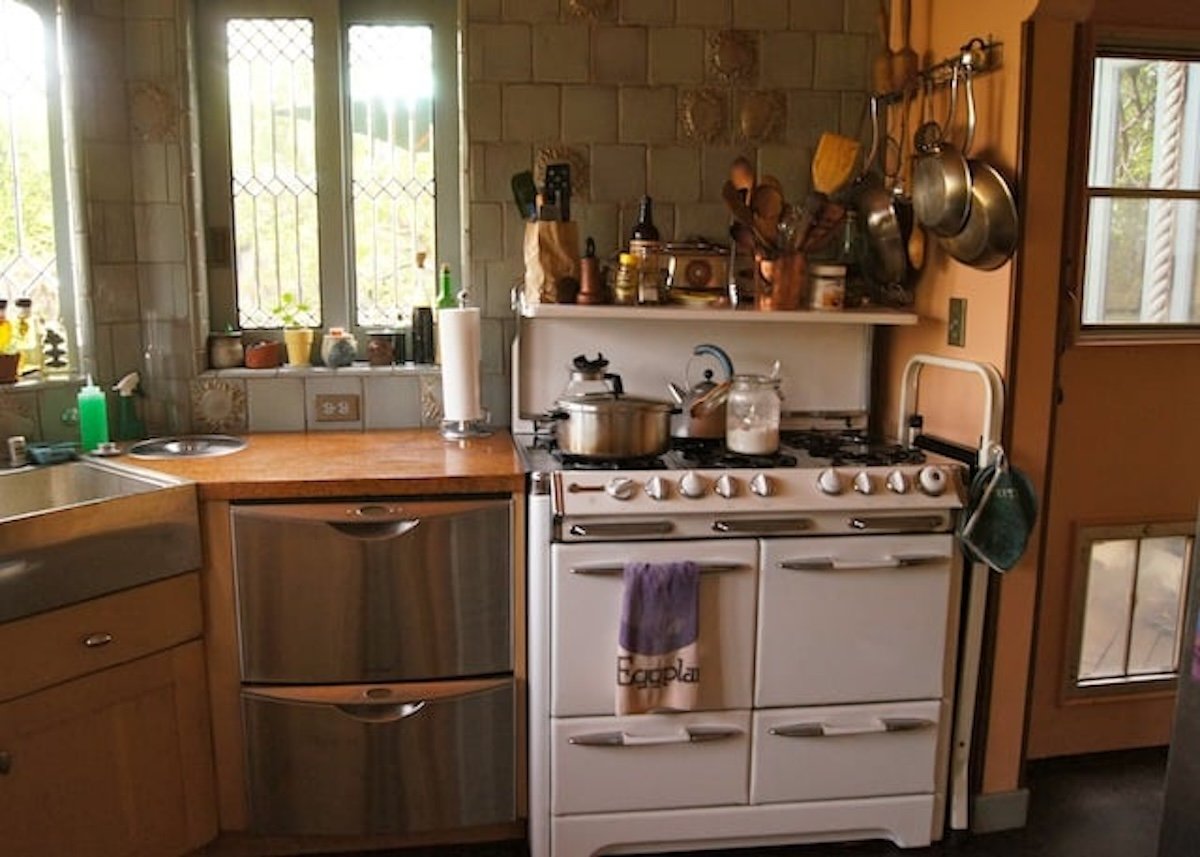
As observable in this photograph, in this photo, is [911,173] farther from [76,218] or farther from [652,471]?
[76,218]

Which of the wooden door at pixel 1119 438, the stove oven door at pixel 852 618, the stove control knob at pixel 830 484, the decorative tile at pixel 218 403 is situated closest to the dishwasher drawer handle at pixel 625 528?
the stove oven door at pixel 852 618

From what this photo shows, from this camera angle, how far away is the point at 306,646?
222cm

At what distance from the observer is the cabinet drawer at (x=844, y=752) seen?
2.30 m

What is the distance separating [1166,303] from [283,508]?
7.48 feet

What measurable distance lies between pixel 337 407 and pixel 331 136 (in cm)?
77

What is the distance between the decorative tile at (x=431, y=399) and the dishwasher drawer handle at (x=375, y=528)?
0.66 metres

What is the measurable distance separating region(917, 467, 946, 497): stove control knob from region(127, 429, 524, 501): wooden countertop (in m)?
0.92

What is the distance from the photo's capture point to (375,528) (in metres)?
2.20

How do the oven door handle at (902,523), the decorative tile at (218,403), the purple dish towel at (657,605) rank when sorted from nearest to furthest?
the purple dish towel at (657,605)
the oven door handle at (902,523)
the decorative tile at (218,403)

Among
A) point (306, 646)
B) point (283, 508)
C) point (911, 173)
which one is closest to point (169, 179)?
point (283, 508)

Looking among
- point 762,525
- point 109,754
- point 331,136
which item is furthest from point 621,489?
point 331,136

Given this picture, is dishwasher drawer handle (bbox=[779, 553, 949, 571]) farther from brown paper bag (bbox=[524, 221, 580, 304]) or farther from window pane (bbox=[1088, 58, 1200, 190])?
window pane (bbox=[1088, 58, 1200, 190])

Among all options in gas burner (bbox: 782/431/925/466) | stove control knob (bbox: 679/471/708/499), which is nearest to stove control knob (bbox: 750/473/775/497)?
stove control knob (bbox: 679/471/708/499)

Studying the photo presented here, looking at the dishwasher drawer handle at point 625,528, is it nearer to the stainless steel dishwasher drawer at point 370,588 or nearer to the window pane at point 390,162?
the stainless steel dishwasher drawer at point 370,588
